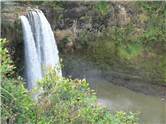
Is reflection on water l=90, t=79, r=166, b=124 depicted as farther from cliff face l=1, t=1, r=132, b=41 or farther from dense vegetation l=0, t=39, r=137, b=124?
dense vegetation l=0, t=39, r=137, b=124

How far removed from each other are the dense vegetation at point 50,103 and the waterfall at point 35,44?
18.8ft

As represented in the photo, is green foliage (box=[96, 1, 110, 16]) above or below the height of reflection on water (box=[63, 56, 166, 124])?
above

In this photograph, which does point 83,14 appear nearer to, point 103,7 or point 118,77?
point 103,7

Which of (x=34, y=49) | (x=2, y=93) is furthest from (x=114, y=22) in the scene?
(x=2, y=93)

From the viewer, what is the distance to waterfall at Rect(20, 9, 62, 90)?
1161cm

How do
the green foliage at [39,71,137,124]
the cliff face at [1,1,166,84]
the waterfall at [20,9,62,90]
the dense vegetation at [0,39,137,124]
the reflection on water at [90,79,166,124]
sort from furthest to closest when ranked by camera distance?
the cliff face at [1,1,166,84], the reflection on water at [90,79,166,124], the waterfall at [20,9,62,90], the green foliage at [39,71,137,124], the dense vegetation at [0,39,137,124]

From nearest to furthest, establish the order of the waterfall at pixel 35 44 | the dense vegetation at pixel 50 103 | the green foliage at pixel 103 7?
the dense vegetation at pixel 50 103 < the waterfall at pixel 35 44 < the green foliage at pixel 103 7

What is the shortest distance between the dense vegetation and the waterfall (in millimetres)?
5736

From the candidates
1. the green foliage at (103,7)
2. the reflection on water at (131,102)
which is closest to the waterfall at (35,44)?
the reflection on water at (131,102)

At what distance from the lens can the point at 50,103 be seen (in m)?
5.31

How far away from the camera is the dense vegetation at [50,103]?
5.01 metres

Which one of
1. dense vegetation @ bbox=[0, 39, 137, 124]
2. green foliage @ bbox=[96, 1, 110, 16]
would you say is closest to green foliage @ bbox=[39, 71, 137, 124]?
dense vegetation @ bbox=[0, 39, 137, 124]

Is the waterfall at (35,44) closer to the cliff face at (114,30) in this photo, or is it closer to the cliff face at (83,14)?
the cliff face at (83,14)

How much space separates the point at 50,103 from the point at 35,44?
685cm
